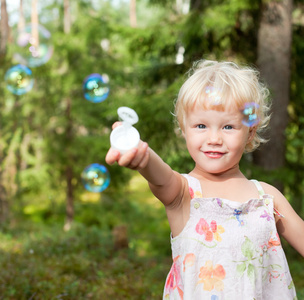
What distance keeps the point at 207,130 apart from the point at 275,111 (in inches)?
193

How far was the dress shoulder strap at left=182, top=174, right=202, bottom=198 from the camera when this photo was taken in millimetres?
1852

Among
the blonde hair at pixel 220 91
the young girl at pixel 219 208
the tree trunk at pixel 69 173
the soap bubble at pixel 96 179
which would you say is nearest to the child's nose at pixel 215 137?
the young girl at pixel 219 208

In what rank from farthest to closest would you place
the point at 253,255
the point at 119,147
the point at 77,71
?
1. the point at 77,71
2. the point at 253,255
3. the point at 119,147

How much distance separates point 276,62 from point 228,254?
5.39 metres

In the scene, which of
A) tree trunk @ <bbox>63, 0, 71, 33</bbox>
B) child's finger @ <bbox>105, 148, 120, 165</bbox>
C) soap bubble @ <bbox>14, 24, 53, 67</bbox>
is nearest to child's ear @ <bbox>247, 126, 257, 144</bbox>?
child's finger @ <bbox>105, 148, 120, 165</bbox>

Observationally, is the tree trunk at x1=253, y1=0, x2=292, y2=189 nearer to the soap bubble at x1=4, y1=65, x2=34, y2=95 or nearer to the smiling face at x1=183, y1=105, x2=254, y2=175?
the soap bubble at x1=4, y1=65, x2=34, y2=95

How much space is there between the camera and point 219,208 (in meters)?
1.82

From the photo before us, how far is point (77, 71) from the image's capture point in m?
12.0

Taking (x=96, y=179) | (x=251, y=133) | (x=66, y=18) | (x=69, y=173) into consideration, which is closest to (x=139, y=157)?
(x=251, y=133)

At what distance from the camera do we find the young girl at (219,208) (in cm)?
175

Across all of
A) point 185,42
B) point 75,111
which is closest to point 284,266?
point 185,42

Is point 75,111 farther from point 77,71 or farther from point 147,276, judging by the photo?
point 147,276

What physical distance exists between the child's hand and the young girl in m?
0.19

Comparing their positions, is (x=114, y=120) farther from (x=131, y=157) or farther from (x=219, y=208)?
(x=131, y=157)
